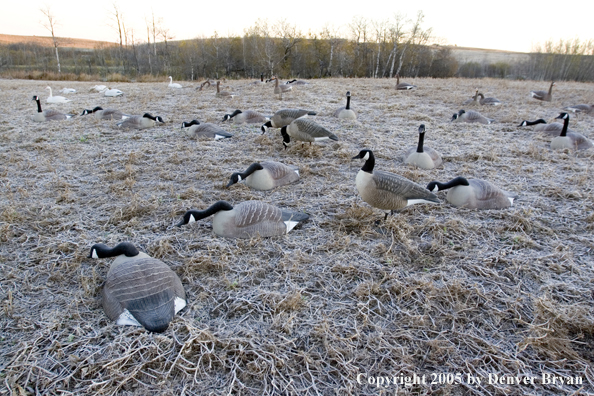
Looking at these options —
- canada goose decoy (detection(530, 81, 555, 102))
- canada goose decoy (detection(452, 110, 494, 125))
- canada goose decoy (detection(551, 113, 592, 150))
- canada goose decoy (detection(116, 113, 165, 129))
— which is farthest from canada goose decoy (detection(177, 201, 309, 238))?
canada goose decoy (detection(530, 81, 555, 102))

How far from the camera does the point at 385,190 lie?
→ 11.4ft

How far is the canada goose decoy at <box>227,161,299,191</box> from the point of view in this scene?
4500 mm

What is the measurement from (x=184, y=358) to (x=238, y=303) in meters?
0.58

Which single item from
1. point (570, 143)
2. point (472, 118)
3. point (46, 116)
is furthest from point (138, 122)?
point (570, 143)

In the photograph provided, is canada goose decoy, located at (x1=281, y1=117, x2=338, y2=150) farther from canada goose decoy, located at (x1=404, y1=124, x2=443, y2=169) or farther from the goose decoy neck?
the goose decoy neck

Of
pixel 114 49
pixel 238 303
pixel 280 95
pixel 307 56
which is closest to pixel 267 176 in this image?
pixel 238 303

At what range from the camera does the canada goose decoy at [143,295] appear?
2.34 meters

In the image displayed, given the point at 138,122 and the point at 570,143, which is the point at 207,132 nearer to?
the point at 138,122

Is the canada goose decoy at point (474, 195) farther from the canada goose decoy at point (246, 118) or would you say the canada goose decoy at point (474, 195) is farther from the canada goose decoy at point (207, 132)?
the canada goose decoy at point (246, 118)

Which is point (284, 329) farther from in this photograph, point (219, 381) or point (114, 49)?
point (114, 49)

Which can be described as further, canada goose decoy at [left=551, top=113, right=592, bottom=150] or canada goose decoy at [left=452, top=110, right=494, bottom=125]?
canada goose decoy at [left=452, top=110, right=494, bottom=125]

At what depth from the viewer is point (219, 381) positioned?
6.65 ft

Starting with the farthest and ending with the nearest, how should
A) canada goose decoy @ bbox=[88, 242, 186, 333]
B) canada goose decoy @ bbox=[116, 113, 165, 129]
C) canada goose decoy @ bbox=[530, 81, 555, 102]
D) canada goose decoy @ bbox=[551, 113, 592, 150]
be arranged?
canada goose decoy @ bbox=[530, 81, 555, 102] → canada goose decoy @ bbox=[116, 113, 165, 129] → canada goose decoy @ bbox=[551, 113, 592, 150] → canada goose decoy @ bbox=[88, 242, 186, 333]

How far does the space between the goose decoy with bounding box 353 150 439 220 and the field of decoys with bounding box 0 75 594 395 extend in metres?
0.02
